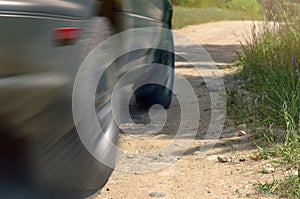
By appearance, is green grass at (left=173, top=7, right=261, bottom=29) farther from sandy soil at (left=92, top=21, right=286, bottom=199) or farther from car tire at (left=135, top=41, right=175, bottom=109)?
sandy soil at (left=92, top=21, right=286, bottom=199)

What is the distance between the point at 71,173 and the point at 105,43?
2.56 ft

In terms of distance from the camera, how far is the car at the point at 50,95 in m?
1.72

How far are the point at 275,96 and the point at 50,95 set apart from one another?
2.25m

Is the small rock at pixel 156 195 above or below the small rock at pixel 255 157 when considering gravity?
below

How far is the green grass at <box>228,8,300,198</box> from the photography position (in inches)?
112

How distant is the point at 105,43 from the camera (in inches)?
106

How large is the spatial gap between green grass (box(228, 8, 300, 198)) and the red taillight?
130cm

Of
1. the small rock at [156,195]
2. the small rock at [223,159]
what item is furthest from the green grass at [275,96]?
the small rock at [156,195]

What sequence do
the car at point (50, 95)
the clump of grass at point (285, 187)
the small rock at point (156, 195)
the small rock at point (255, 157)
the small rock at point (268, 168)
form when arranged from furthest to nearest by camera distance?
the small rock at point (255, 157)
the small rock at point (268, 168)
the small rock at point (156, 195)
the clump of grass at point (285, 187)
the car at point (50, 95)

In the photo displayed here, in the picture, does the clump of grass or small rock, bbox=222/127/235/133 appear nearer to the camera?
the clump of grass

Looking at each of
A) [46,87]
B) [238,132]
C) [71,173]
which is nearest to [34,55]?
[46,87]

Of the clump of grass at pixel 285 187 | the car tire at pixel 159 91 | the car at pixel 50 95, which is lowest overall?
the car tire at pixel 159 91

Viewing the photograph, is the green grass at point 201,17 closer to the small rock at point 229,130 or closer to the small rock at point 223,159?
the small rock at point 229,130

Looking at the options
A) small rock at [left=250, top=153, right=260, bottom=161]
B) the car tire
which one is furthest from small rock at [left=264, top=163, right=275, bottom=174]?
the car tire
